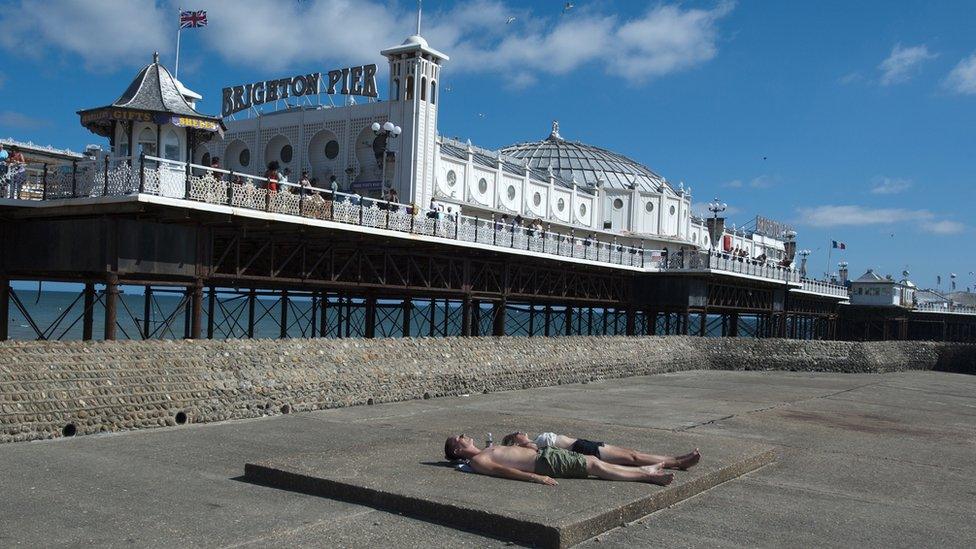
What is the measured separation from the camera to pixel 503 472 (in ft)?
35.4

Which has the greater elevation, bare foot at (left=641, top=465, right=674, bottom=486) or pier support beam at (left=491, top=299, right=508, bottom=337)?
pier support beam at (left=491, top=299, right=508, bottom=337)

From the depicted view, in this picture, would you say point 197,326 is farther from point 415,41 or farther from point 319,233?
point 415,41

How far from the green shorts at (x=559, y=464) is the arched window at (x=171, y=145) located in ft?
60.8

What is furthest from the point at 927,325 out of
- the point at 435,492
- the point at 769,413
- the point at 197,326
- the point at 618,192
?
the point at 435,492

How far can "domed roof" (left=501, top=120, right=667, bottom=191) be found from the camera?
79.9 m

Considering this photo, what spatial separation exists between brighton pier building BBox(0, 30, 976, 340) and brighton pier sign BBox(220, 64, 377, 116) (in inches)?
4.6

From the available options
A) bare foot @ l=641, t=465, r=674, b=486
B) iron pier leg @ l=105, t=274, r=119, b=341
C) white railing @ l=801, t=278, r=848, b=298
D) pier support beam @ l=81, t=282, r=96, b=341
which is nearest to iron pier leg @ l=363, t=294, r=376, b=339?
pier support beam @ l=81, t=282, r=96, b=341

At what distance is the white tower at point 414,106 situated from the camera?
4250cm

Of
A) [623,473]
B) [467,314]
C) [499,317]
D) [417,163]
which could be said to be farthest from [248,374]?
[417,163]

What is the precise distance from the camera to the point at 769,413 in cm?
2291

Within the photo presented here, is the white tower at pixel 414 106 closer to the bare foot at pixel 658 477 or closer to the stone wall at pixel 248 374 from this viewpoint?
the stone wall at pixel 248 374

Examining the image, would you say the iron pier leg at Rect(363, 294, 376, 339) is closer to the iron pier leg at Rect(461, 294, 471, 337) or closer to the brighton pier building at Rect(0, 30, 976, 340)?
the brighton pier building at Rect(0, 30, 976, 340)

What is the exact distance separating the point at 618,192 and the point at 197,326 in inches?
2154

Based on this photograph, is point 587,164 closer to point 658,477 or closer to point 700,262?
point 700,262
